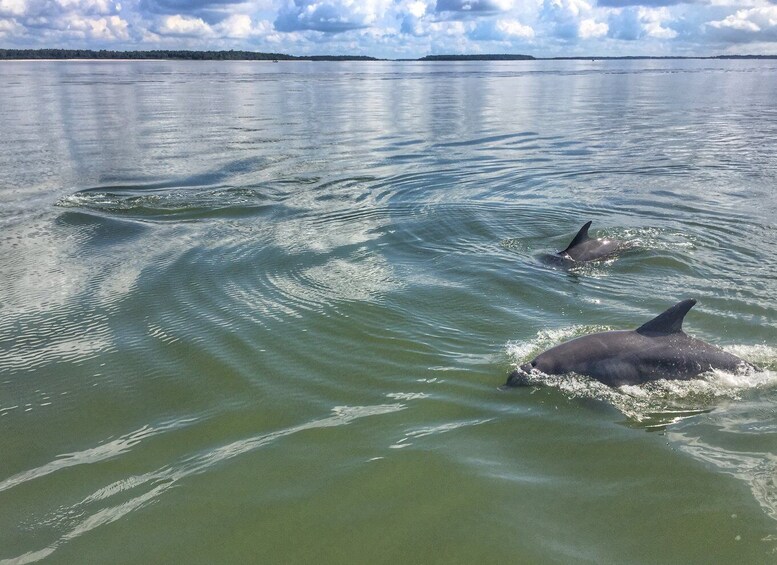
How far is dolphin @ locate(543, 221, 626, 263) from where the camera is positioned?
12.5 meters

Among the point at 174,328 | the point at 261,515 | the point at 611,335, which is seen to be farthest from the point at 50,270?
the point at 611,335

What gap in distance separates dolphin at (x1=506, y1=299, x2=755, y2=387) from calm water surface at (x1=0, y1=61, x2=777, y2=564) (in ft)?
0.72

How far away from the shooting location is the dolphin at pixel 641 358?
778 centimetres

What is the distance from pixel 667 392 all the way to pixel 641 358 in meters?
0.51

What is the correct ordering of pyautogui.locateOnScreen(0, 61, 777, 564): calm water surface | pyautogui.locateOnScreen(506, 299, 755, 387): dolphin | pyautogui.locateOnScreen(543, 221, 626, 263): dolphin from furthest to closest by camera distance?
pyautogui.locateOnScreen(543, 221, 626, 263): dolphin → pyautogui.locateOnScreen(506, 299, 755, 387): dolphin → pyautogui.locateOnScreen(0, 61, 777, 564): calm water surface

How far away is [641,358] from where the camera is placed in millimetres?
7824

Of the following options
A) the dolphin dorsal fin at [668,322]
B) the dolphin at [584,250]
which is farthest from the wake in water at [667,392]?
the dolphin at [584,250]

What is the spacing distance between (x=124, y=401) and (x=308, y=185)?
1320 centimetres

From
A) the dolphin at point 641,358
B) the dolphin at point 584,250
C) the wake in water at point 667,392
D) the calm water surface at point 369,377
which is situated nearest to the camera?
the calm water surface at point 369,377

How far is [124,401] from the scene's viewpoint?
25.3 ft

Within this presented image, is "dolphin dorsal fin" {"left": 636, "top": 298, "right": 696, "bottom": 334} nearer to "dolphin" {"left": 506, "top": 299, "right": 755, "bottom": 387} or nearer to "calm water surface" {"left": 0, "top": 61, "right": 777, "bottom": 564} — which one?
"dolphin" {"left": 506, "top": 299, "right": 755, "bottom": 387}

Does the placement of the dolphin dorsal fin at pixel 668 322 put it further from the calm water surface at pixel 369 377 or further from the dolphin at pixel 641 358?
the calm water surface at pixel 369 377

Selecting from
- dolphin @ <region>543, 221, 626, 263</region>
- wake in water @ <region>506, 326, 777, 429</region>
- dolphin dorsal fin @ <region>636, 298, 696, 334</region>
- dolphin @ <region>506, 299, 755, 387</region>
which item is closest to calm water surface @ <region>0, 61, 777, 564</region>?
wake in water @ <region>506, 326, 777, 429</region>

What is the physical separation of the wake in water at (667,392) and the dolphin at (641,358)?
9 cm
